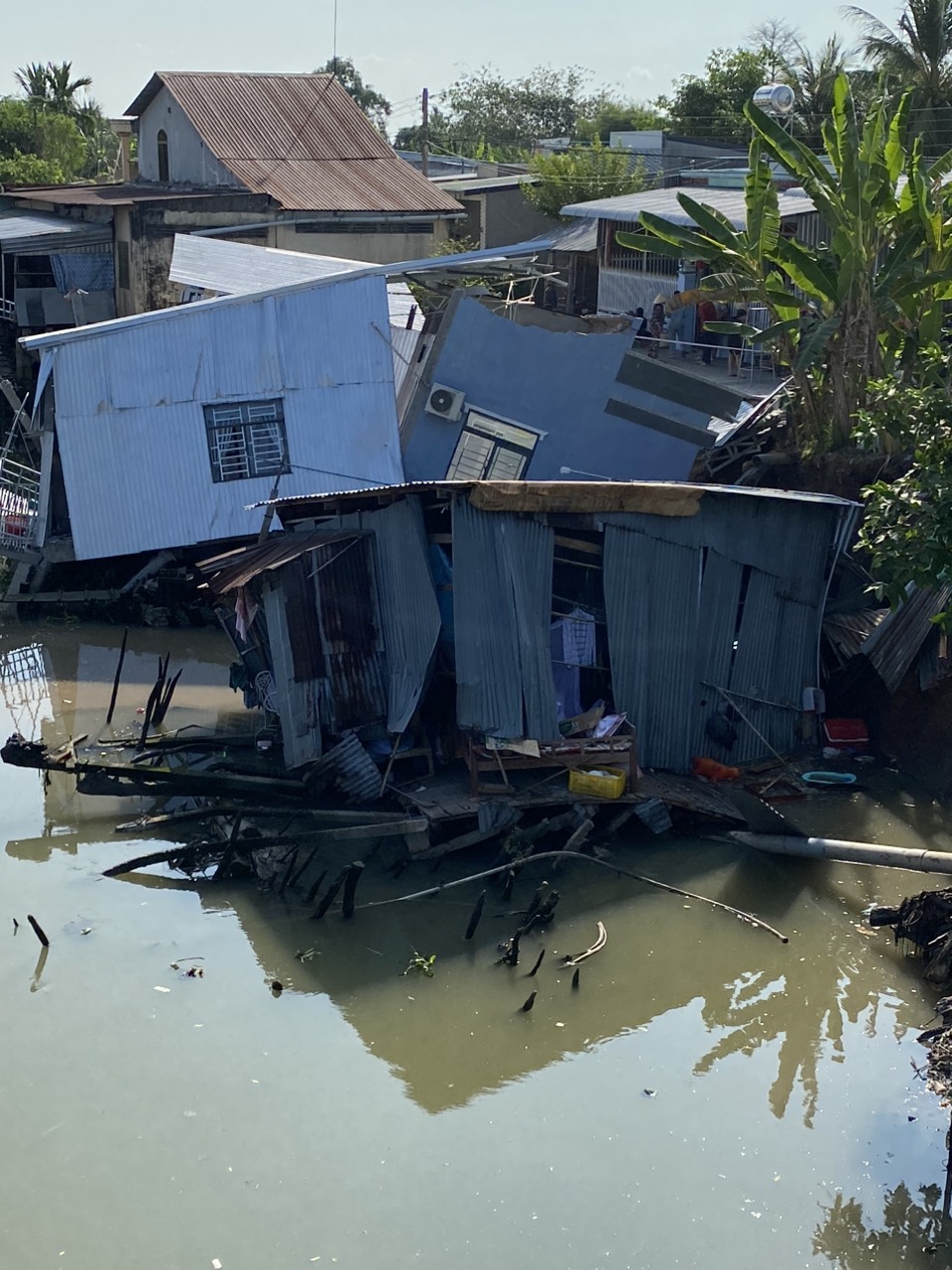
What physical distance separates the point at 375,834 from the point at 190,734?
3.30 m

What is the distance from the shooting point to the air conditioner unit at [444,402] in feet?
57.6

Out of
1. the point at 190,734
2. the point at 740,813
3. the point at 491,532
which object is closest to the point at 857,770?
the point at 740,813

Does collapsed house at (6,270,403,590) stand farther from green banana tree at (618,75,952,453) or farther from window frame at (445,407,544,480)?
green banana tree at (618,75,952,453)

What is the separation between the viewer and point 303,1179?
7.72 m

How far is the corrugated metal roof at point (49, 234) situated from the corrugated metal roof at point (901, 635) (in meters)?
19.6

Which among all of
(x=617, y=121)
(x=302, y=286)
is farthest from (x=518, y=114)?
(x=302, y=286)

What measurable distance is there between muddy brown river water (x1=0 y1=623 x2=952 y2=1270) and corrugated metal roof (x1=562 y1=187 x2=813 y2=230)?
14.1 meters

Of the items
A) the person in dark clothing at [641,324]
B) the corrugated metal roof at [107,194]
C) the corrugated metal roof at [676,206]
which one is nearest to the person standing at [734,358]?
the person in dark clothing at [641,324]

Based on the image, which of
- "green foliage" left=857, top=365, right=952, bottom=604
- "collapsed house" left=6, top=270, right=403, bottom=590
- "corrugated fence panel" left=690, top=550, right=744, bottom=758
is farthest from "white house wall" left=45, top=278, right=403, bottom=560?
"green foliage" left=857, top=365, right=952, bottom=604

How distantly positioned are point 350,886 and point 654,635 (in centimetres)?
407

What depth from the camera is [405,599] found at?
12.3 m

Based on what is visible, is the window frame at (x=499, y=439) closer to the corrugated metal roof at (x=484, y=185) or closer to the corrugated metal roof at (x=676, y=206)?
the corrugated metal roof at (x=676, y=206)

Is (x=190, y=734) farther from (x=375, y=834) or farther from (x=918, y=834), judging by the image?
(x=918, y=834)

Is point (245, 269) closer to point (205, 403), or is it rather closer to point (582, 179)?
point (205, 403)
